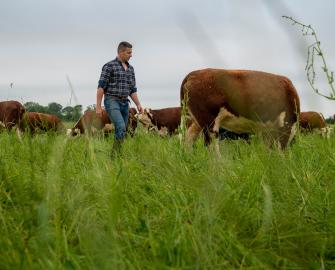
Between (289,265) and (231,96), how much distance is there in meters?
5.99

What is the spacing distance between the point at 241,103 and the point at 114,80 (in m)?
2.12

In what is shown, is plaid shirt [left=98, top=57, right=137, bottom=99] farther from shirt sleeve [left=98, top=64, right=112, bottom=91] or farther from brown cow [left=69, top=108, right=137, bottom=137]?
brown cow [left=69, top=108, right=137, bottom=137]

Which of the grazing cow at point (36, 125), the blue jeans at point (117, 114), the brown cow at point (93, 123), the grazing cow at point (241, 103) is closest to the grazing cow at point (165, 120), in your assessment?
the brown cow at point (93, 123)

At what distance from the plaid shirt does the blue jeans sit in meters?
0.13

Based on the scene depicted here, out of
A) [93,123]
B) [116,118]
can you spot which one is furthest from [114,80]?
[93,123]

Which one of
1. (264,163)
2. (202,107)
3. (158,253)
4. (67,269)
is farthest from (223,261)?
(202,107)

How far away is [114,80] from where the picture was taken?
8.08 m

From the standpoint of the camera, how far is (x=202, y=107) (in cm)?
776

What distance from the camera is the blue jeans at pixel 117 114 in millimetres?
7852

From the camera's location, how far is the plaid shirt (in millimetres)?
8055

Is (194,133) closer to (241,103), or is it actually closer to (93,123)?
(241,103)

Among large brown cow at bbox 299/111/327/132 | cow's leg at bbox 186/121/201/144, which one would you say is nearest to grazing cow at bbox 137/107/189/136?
large brown cow at bbox 299/111/327/132

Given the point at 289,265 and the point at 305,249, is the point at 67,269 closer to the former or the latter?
the point at 289,265

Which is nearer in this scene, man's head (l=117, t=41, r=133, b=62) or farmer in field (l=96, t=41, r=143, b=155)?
farmer in field (l=96, t=41, r=143, b=155)
